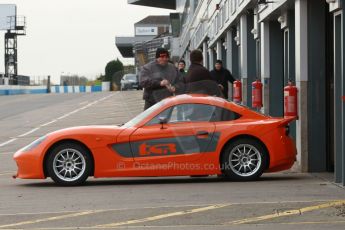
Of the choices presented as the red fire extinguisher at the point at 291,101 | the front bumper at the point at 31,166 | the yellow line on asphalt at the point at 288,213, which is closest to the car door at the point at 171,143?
the front bumper at the point at 31,166

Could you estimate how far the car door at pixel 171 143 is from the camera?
11430mm

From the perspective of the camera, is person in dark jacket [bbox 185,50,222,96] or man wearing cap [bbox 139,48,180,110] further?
person in dark jacket [bbox 185,50,222,96]

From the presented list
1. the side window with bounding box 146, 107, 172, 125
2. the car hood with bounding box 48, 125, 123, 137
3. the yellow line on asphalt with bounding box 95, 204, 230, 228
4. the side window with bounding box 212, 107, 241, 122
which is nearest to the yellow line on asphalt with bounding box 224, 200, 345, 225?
the yellow line on asphalt with bounding box 95, 204, 230, 228

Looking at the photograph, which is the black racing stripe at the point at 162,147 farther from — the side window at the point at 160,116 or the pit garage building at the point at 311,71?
the pit garage building at the point at 311,71

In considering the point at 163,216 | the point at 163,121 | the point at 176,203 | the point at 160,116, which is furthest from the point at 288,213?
the point at 160,116

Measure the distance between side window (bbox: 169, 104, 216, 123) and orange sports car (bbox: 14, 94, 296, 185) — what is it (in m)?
0.19

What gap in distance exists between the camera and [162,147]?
11453 millimetres

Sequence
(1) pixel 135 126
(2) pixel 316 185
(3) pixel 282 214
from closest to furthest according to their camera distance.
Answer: (3) pixel 282 214, (2) pixel 316 185, (1) pixel 135 126

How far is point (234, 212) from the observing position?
8641 mm

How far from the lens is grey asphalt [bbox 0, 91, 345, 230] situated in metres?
8.20

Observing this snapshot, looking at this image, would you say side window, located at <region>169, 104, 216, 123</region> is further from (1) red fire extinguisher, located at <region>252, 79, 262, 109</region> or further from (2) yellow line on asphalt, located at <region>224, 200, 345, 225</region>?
(1) red fire extinguisher, located at <region>252, 79, 262, 109</region>

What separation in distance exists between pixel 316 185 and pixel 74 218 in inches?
139

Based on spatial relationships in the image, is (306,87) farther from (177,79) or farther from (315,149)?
(177,79)

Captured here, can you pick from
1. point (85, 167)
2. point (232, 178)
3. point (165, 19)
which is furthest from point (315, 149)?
point (165, 19)
